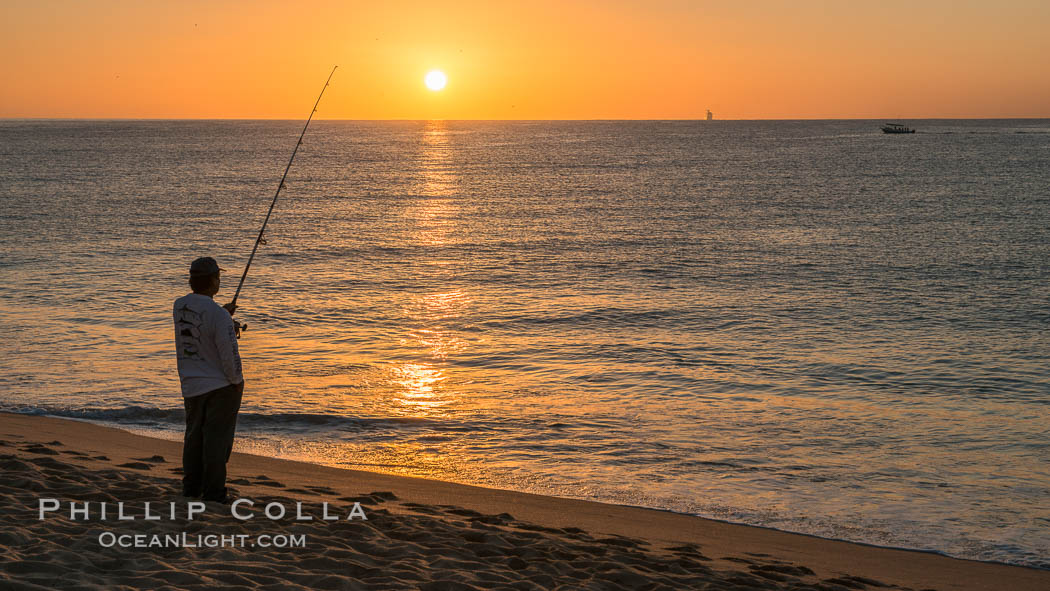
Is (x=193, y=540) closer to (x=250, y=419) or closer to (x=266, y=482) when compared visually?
(x=266, y=482)

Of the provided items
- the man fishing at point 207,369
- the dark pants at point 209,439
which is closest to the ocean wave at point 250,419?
the dark pants at point 209,439

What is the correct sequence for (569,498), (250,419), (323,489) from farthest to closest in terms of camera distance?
1. (250,419)
2. (569,498)
3. (323,489)

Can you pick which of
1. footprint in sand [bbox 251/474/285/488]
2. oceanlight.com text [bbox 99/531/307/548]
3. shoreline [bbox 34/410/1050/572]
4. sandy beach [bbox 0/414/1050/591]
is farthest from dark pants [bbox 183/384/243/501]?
shoreline [bbox 34/410/1050/572]

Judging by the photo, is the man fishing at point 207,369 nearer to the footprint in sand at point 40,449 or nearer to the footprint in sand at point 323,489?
the footprint in sand at point 323,489

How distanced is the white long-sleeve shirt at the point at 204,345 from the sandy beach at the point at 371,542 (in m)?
0.81

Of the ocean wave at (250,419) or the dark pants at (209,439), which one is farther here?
the ocean wave at (250,419)

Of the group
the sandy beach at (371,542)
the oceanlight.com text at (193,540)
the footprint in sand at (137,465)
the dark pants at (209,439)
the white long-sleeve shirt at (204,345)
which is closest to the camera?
the sandy beach at (371,542)

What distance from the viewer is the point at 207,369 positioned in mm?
5355

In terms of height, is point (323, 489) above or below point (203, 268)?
below

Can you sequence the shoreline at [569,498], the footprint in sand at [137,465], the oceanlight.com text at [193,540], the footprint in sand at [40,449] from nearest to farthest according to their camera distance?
the oceanlight.com text at [193,540] → the shoreline at [569,498] → the footprint in sand at [137,465] → the footprint in sand at [40,449]

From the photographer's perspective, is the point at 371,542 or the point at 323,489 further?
the point at 323,489

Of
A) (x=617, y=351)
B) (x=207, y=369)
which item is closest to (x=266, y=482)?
(x=207, y=369)

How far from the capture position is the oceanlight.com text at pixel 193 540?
483 centimetres

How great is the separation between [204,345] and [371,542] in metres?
1.52
